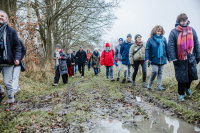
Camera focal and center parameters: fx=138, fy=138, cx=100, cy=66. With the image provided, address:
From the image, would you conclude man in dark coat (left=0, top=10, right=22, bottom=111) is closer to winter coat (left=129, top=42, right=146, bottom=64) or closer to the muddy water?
the muddy water

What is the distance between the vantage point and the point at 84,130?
2336mm

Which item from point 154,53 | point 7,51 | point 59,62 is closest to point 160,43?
point 154,53

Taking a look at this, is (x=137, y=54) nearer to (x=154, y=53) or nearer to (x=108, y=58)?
(x=154, y=53)

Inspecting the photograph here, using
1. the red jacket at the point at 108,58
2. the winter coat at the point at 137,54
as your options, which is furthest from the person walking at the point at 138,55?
the red jacket at the point at 108,58

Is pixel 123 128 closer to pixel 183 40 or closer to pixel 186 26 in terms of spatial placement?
pixel 183 40

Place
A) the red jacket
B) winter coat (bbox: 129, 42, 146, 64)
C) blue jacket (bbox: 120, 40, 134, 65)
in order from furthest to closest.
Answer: the red jacket
blue jacket (bbox: 120, 40, 134, 65)
winter coat (bbox: 129, 42, 146, 64)

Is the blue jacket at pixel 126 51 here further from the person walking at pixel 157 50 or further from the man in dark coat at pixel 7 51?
the man in dark coat at pixel 7 51

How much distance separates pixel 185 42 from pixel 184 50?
0.21 meters

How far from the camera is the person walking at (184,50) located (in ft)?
11.6

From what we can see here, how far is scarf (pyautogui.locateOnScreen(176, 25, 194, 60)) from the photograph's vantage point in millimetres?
3535

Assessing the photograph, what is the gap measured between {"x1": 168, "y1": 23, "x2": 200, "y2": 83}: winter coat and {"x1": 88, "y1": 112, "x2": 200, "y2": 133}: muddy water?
1.40 m

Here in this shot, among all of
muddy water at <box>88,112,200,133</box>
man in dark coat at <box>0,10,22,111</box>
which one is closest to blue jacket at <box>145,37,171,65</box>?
muddy water at <box>88,112,200,133</box>

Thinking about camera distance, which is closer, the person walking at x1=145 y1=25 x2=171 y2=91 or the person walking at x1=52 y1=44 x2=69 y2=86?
the person walking at x1=145 y1=25 x2=171 y2=91

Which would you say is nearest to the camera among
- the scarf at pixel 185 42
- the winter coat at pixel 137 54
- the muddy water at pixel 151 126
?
the muddy water at pixel 151 126
